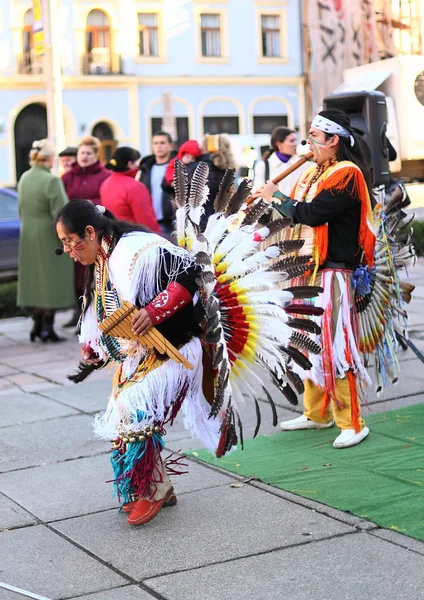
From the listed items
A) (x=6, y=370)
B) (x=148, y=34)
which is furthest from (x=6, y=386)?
(x=148, y=34)

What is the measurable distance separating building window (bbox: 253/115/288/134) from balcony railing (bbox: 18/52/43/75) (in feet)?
26.9

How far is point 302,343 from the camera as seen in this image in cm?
434

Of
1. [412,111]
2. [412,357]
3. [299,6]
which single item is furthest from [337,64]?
[412,357]

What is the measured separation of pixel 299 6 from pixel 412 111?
20059mm

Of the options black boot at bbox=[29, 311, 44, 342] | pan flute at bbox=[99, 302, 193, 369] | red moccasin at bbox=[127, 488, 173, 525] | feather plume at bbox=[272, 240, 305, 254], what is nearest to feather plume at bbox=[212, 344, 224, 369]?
pan flute at bbox=[99, 302, 193, 369]

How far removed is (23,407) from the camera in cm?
675

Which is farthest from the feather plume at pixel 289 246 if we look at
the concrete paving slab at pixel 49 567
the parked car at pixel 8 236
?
the parked car at pixel 8 236

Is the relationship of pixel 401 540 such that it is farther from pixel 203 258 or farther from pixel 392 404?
pixel 392 404

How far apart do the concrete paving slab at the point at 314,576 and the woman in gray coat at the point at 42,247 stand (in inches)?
216

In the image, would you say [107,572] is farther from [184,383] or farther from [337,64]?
[337,64]

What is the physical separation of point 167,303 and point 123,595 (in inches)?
46.8

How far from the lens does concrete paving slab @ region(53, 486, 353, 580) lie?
3.95 metres

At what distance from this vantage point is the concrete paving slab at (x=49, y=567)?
3693 mm

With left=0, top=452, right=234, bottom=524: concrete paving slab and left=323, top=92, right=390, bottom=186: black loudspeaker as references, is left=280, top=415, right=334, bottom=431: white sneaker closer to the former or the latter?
left=0, top=452, right=234, bottom=524: concrete paving slab
